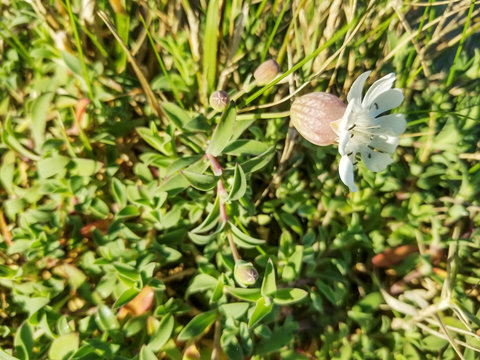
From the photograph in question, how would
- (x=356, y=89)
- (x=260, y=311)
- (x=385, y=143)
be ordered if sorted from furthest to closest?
(x=385, y=143) → (x=260, y=311) → (x=356, y=89)

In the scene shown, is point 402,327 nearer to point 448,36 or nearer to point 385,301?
point 385,301

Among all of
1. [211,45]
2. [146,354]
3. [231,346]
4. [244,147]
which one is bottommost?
[231,346]

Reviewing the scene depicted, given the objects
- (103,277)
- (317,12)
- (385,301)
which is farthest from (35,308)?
(317,12)

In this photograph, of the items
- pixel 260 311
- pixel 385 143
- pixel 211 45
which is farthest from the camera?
pixel 211 45

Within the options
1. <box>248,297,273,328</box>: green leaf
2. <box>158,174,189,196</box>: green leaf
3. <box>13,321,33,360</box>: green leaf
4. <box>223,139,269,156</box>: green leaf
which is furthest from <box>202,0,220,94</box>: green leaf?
<box>13,321,33,360</box>: green leaf

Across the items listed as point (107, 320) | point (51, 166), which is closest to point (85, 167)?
point (51, 166)

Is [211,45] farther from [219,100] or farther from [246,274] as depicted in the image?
[246,274]

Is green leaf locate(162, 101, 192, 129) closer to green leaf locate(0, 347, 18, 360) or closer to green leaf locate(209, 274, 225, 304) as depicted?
green leaf locate(209, 274, 225, 304)
